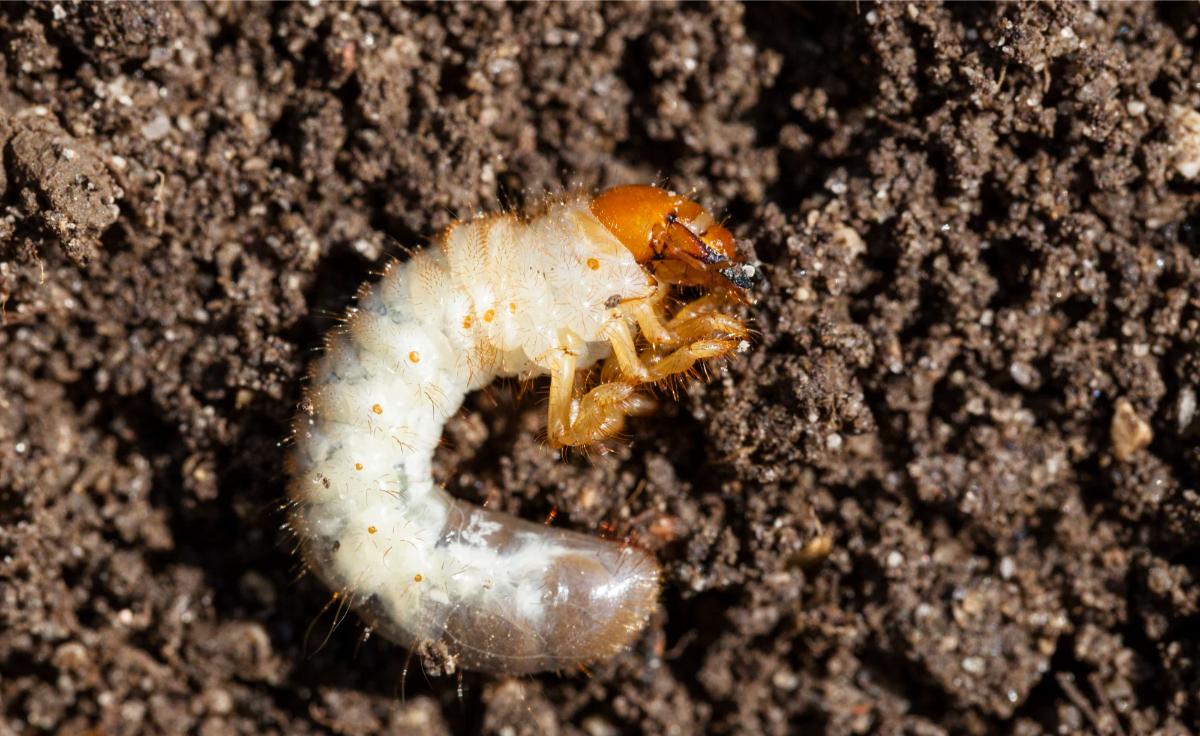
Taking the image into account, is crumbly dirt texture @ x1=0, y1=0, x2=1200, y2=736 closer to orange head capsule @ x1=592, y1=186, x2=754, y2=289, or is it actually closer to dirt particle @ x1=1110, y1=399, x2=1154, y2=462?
dirt particle @ x1=1110, y1=399, x2=1154, y2=462

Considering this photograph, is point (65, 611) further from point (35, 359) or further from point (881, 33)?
point (881, 33)

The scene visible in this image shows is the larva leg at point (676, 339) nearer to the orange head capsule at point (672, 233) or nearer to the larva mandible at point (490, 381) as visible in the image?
the larva mandible at point (490, 381)

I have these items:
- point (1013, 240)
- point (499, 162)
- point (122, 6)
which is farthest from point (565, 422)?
point (122, 6)

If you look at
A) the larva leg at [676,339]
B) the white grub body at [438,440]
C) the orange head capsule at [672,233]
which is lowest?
the white grub body at [438,440]

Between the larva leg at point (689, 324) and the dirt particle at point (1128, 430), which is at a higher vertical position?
the dirt particle at point (1128, 430)

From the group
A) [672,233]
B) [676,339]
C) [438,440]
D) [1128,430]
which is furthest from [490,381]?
[1128,430]

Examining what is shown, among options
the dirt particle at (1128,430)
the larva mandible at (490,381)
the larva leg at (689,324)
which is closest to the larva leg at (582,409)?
the larva mandible at (490,381)

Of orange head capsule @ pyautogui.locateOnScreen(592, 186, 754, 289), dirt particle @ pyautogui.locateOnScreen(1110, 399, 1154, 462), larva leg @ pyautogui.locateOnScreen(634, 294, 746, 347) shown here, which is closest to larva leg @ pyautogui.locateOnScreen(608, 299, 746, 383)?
larva leg @ pyautogui.locateOnScreen(634, 294, 746, 347)
